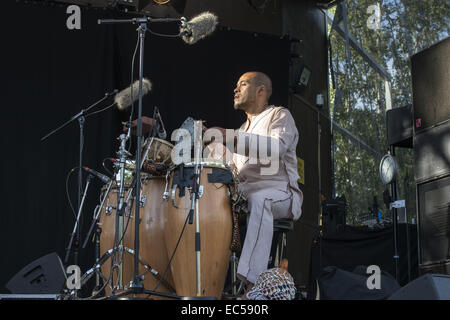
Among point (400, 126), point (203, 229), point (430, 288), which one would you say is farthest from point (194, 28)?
point (400, 126)

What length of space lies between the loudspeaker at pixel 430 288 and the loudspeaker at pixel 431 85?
2.91 m

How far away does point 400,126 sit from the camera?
602 centimetres

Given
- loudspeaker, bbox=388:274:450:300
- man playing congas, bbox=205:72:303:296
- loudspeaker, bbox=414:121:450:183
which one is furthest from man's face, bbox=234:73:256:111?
loudspeaker, bbox=388:274:450:300

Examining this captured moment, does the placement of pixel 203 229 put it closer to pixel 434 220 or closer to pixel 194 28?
pixel 194 28

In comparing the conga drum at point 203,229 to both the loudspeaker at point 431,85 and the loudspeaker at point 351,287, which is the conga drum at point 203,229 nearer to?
the loudspeaker at point 351,287

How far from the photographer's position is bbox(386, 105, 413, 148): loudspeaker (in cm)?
591

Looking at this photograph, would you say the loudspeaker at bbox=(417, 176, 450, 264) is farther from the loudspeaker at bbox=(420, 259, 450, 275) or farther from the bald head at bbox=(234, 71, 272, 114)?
the bald head at bbox=(234, 71, 272, 114)

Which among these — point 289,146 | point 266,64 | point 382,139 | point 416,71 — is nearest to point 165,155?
point 289,146

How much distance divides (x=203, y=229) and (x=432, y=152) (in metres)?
2.33

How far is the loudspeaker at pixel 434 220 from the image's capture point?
4754mm

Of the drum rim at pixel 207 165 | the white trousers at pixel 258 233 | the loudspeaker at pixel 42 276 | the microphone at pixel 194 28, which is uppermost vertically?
the microphone at pixel 194 28

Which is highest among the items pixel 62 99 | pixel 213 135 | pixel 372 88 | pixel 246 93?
pixel 372 88

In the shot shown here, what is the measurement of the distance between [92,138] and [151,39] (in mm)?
1339

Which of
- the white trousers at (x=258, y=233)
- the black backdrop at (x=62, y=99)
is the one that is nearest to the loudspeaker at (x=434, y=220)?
the white trousers at (x=258, y=233)
